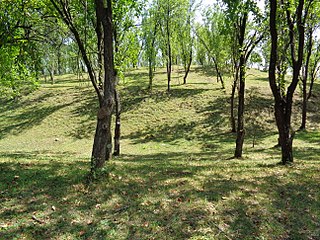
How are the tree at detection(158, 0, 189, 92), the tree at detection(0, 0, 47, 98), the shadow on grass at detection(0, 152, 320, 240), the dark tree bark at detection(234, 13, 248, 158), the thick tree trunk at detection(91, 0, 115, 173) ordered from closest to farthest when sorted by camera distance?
the shadow on grass at detection(0, 152, 320, 240)
the thick tree trunk at detection(91, 0, 115, 173)
the tree at detection(0, 0, 47, 98)
the dark tree bark at detection(234, 13, 248, 158)
the tree at detection(158, 0, 189, 92)

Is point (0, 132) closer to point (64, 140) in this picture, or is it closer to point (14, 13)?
point (64, 140)

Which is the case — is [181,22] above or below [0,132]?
above

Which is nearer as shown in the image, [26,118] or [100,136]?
[100,136]

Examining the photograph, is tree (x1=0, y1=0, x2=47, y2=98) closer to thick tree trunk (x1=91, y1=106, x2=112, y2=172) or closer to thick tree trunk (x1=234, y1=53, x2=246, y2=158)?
thick tree trunk (x1=91, y1=106, x2=112, y2=172)

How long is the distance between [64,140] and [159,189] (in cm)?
2352

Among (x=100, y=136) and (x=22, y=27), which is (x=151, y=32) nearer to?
(x=22, y=27)

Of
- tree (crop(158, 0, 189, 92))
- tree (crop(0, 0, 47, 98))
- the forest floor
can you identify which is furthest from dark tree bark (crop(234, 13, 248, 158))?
tree (crop(158, 0, 189, 92))

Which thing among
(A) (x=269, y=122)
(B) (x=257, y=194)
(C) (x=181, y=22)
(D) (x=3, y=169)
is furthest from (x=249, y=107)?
(D) (x=3, y=169)

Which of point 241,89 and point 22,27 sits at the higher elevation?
point 22,27

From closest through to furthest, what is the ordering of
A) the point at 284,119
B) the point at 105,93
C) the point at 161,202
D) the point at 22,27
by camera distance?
the point at 161,202 < the point at 105,93 < the point at 284,119 < the point at 22,27

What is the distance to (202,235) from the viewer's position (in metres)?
5.70

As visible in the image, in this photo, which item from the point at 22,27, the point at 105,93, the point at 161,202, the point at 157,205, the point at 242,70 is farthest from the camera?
the point at 242,70

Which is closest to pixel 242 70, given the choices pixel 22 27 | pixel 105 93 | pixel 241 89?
pixel 241 89

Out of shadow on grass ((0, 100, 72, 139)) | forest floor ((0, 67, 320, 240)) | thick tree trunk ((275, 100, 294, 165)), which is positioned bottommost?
shadow on grass ((0, 100, 72, 139))
